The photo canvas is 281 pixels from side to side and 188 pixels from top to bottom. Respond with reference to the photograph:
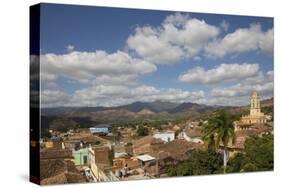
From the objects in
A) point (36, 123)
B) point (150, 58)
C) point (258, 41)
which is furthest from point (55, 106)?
point (258, 41)

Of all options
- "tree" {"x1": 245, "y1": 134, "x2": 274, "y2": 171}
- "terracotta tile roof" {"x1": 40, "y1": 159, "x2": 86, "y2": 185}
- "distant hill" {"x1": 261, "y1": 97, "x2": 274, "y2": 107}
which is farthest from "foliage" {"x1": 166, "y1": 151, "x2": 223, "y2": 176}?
"terracotta tile roof" {"x1": 40, "y1": 159, "x2": 86, "y2": 185}

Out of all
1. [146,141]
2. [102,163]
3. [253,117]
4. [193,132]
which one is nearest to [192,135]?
[193,132]

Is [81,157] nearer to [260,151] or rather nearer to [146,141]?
[146,141]

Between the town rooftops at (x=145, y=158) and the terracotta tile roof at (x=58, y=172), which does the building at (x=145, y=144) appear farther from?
the terracotta tile roof at (x=58, y=172)

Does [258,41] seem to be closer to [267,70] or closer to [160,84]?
[267,70]

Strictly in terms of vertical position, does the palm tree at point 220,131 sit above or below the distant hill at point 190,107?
below

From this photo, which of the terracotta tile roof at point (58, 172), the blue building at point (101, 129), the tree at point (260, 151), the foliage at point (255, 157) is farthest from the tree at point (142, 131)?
the tree at point (260, 151)
